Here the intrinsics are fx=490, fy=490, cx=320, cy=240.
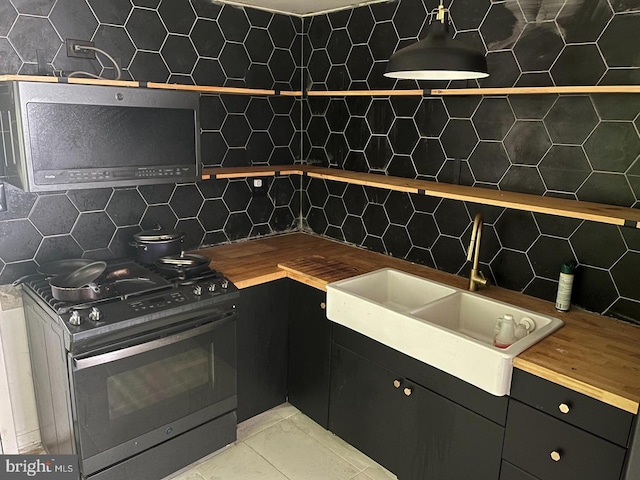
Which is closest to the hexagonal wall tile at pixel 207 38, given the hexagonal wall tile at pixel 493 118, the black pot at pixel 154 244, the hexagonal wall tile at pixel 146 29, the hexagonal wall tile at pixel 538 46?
the hexagonal wall tile at pixel 146 29

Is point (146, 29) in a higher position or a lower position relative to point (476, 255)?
higher

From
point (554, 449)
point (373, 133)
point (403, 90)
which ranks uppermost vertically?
point (403, 90)

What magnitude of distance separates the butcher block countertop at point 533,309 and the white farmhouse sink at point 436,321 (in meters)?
0.08

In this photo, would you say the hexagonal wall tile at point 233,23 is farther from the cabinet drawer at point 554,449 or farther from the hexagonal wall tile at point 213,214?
the cabinet drawer at point 554,449

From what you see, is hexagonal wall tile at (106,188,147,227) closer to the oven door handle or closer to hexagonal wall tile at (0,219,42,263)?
hexagonal wall tile at (0,219,42,263)

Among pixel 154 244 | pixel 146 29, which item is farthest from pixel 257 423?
pixel 146 29

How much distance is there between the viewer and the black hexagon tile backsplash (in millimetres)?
1917

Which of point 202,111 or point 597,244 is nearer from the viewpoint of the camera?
point 597,244

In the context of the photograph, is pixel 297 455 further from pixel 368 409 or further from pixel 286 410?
pixel 368 409

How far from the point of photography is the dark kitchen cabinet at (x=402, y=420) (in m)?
1.76

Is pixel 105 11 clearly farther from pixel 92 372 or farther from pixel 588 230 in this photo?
pixel 588 230

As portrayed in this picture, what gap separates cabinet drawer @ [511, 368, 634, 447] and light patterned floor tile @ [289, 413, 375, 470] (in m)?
0.98

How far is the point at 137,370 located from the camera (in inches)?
75.3

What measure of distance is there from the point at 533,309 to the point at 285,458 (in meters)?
1.32
